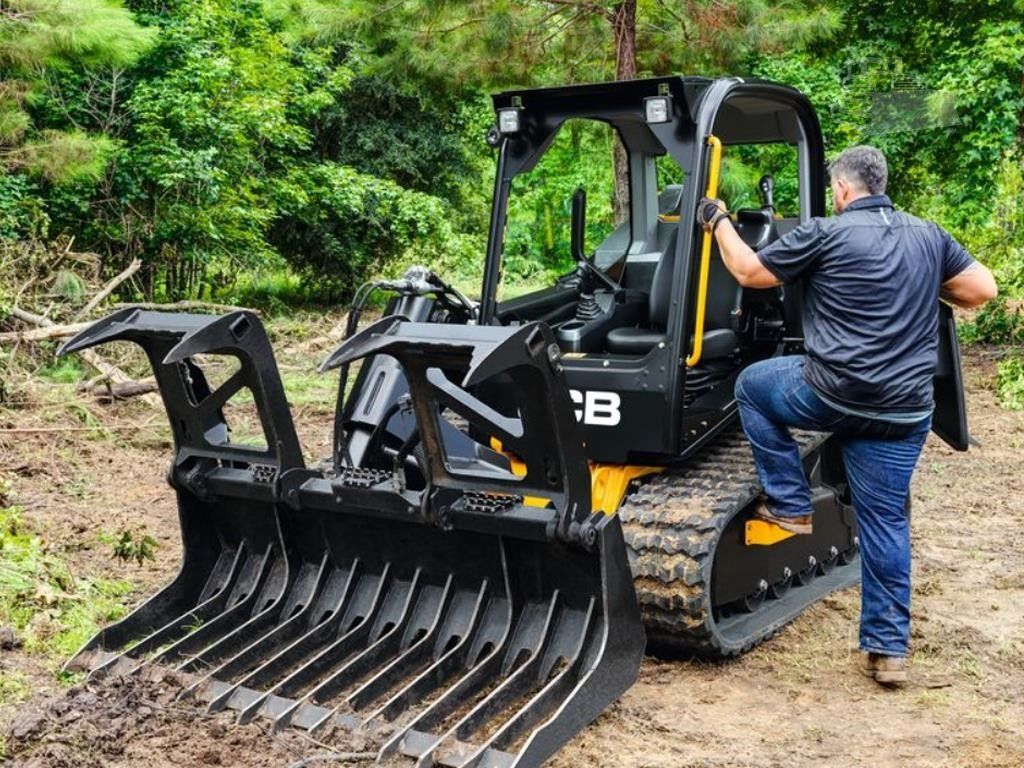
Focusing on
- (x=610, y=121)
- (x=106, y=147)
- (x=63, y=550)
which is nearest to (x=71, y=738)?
(x=63, y=550)

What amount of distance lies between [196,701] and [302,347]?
344 inches

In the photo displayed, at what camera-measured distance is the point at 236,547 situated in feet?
16.0

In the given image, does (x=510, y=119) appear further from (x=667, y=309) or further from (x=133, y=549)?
(x=133, y=549)

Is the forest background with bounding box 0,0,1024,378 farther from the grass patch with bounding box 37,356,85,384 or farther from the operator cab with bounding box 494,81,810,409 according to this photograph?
the operator cab with bounding box 494,81,810,409

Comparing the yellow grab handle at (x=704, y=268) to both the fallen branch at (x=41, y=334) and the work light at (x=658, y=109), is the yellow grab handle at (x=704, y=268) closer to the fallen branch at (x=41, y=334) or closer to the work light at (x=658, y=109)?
the work light at (x=658, y=109)

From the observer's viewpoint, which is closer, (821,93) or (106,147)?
(106,147)

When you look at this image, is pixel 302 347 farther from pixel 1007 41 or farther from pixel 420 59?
pixel 1007 41

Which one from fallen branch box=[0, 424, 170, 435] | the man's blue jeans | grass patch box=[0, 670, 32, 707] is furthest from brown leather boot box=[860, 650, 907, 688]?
fallen branch box=[0, 424, 170, 435]

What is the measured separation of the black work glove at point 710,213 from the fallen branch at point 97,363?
234 inches

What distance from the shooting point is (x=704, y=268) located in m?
4.66

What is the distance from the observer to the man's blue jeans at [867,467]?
4.54m

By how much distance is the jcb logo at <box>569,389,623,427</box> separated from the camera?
4.75 metres

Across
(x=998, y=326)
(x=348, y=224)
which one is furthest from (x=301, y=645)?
(x=348, y=224)

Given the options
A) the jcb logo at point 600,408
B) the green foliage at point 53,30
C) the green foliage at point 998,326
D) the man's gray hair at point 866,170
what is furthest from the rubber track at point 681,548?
the green foliage at point 998,326
